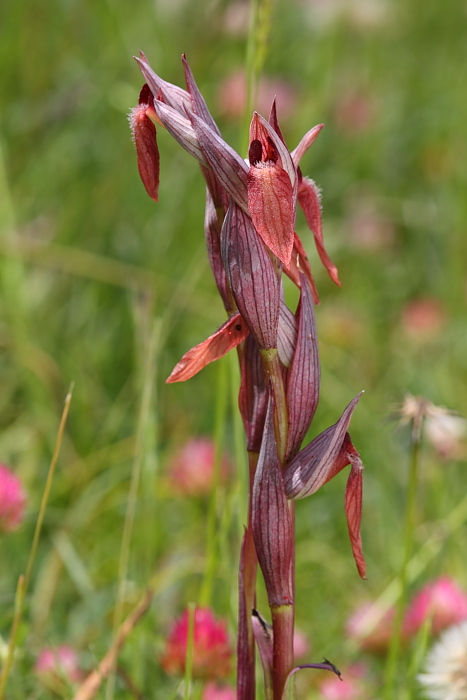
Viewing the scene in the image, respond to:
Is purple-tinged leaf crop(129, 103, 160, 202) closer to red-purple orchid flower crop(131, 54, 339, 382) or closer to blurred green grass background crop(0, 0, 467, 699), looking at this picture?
red-purple orchid flower crop(131, 54, 339, 382)

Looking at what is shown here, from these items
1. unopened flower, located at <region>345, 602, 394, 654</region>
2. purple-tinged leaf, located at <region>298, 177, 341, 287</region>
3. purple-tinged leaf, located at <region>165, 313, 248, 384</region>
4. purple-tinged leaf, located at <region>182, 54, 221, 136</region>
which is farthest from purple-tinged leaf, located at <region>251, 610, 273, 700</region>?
unopened flower, located at <region>345, 602, 394, 654</region>

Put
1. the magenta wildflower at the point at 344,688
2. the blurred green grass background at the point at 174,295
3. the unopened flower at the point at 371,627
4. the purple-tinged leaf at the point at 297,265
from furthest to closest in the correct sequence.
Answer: the blurred green grass background at the point at 174,295 < the unopened flower at the point at 371,627 < the magenta wildflower at the point at 344,688 < the purple-tinged leaf at the point at 297,265

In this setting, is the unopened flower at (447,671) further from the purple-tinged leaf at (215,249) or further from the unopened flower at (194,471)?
the unopened flower at (194,471)

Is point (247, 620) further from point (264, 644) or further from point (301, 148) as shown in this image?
point (301, 148)

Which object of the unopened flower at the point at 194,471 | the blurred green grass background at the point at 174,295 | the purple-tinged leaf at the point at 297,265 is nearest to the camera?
the purple-tinged leaf at the point at 297,265

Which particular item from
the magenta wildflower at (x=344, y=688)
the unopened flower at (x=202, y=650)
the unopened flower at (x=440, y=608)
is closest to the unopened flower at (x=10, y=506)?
the unopened flower at (x=202, y=650)

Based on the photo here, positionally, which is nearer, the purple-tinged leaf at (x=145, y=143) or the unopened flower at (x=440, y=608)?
the purple-tinged leaf at (x=145, y=143)

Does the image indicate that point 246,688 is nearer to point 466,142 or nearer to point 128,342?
point 128,342

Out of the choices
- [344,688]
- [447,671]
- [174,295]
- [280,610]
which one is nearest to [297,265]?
[280,610]
